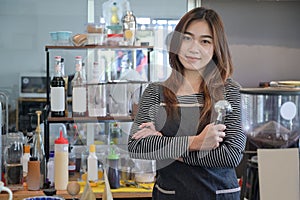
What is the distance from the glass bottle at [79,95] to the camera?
2.61m

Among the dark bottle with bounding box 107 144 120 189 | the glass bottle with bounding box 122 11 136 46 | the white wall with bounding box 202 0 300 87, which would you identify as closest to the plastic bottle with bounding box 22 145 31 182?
the dark bottle with bounding box 107 144 120 189

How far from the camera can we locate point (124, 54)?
3.64m

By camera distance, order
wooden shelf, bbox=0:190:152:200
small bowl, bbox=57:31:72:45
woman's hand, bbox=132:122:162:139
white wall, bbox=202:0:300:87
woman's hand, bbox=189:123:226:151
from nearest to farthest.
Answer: woman's hand, bbox=189:123:226:151 → woman's hand, bbox=132:122:162:139 → wooden shelf, bbox=0:190:152:200 → small bowl, bbox=57:31:72:45 → white wall, bbox=202:0:300:87

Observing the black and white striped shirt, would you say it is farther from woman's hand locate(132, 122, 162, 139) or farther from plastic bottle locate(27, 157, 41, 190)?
plastic bottle locate(27, 157, 41, 190)

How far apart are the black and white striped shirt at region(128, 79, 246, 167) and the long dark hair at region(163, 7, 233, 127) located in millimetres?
31

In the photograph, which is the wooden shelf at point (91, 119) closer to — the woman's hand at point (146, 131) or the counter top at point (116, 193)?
the counter top at point (116, 193)

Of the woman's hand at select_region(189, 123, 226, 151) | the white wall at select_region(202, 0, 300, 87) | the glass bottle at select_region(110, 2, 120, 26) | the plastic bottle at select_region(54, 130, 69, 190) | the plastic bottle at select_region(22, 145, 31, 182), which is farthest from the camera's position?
the white wall at select_region(202, 0, 300, 87)

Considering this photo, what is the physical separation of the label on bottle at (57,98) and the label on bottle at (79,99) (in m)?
0.06

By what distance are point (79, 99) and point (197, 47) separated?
1111 millimetres

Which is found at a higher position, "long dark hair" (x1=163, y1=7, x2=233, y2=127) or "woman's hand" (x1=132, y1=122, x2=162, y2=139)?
"long dark hair" (x1=163, y1=7, x2=233, y2=127)

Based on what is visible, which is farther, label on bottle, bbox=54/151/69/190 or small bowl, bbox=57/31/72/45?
small bowl, bbox=57/31/72/45

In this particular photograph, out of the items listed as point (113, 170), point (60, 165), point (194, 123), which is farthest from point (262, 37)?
point (194, 123)

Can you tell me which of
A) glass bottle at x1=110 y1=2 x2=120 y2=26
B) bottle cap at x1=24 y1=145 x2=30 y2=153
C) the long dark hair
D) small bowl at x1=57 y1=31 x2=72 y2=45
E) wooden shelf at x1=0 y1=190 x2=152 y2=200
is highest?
glass bottle at x1=110 y1=2 x2=120 y2=26

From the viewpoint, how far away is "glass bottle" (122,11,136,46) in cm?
276
